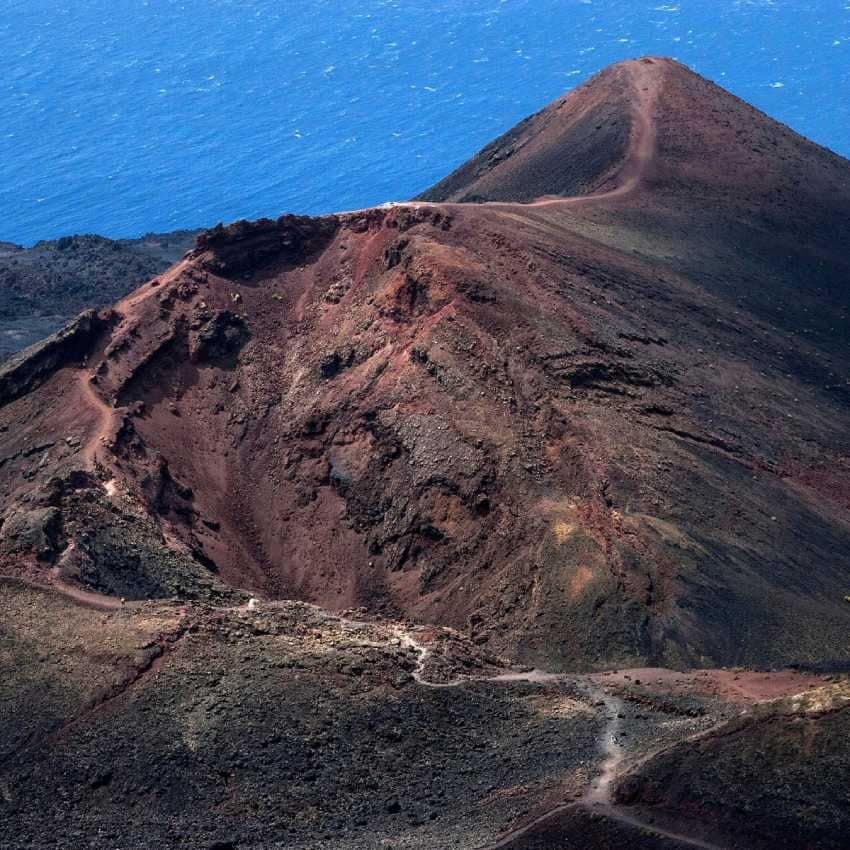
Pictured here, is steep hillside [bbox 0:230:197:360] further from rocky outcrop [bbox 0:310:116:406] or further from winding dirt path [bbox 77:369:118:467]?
winding dirt path [bbox 77:369:118:467]

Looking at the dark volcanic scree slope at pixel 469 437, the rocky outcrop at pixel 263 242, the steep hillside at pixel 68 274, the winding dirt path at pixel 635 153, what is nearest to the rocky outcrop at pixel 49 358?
the dark volcanic scree slope at pixel 469 437

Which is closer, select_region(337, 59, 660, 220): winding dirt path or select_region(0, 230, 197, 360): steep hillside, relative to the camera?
select_region(337, 59, 660, 220): winding dirt path

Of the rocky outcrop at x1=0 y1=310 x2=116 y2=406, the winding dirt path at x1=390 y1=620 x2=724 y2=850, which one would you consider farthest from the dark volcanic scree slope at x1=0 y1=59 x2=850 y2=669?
the winding dirt path at x1=390 y1=620 x2=724 y2=850

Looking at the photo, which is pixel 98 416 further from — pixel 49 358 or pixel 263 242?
pixel 263 242

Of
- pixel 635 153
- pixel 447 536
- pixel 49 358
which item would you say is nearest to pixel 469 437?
pixel 447 536

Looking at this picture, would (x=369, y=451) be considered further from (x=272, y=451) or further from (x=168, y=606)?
(x=168, y=606)

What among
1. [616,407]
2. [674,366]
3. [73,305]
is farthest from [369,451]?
[73,305]

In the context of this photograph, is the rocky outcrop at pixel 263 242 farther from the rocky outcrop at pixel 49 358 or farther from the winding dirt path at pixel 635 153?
the rocky outcrop at pixel 49 358

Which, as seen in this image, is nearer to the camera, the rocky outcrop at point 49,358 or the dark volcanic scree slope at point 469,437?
the dark volcanic scree slope at point 469,437
